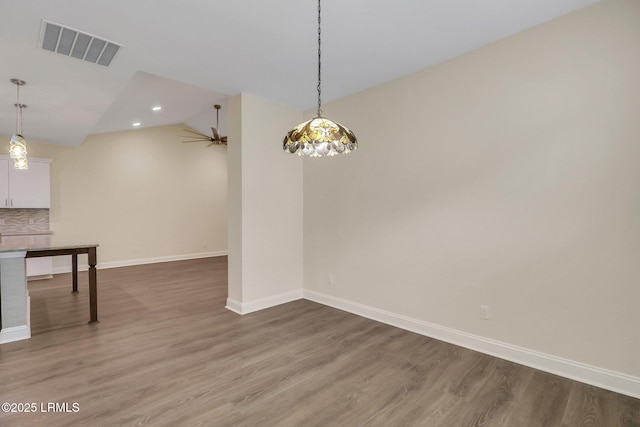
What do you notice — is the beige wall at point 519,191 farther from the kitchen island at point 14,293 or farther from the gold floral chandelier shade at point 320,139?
the kitchen island at point 14,293

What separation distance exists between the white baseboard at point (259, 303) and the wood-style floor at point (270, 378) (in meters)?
0.17

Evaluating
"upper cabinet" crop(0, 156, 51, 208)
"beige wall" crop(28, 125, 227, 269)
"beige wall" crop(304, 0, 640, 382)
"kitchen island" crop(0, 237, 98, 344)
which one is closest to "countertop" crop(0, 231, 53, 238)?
"beige wall" crop(28, 125, 227, 269)

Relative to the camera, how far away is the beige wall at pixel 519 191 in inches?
90.6

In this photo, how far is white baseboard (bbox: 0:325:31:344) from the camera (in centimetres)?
308

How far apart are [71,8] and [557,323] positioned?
4464mm

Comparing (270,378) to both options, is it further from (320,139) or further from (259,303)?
(320,139)

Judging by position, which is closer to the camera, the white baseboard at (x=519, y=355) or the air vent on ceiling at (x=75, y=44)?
the white baseboard at (x=519, y=355)

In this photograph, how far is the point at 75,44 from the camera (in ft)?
8.79

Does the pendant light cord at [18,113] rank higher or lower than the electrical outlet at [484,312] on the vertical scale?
higher

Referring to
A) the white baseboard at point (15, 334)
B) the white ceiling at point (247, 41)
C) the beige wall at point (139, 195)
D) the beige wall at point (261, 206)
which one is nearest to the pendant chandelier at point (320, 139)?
the white ceiling at point (247, 41)

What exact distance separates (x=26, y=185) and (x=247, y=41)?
5927mm

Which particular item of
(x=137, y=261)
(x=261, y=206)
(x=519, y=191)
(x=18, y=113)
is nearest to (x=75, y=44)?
(x=261, y=206)

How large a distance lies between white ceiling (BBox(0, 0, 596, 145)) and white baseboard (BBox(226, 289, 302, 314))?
2.73 m

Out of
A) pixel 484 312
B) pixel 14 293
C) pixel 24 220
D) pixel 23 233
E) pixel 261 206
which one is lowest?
pixel 484 312
